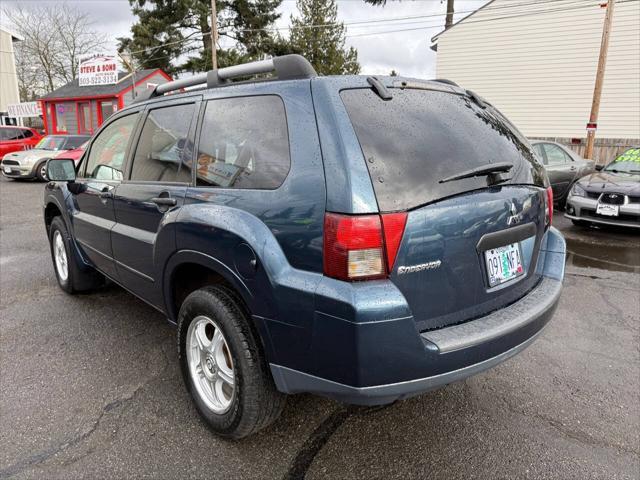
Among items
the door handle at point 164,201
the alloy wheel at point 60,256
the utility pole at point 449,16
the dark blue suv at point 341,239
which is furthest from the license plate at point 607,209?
the utility pole at point 449,16

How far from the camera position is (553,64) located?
17.7 metres

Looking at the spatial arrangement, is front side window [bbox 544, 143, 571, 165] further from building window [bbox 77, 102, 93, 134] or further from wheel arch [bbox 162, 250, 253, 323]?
building window [bbox 77, 102, 93, 134]

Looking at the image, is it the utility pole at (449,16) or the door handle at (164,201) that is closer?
the door handle at (164,201)

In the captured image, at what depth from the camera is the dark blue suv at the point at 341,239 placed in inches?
69.8

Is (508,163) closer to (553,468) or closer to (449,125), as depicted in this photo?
(449,125)

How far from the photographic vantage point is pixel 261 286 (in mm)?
1962

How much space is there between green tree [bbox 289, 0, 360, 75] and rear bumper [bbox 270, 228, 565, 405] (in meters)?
36.6

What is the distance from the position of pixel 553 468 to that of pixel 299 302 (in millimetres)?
1543

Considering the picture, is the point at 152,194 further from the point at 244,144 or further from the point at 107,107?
the point at 107,107

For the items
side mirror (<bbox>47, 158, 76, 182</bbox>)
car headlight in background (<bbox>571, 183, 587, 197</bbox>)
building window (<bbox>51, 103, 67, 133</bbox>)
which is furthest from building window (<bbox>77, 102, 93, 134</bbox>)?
car headlight in background (<bbox>571, 183, 587, 197</bbox>)

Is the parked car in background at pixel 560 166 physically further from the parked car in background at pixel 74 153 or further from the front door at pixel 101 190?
the parked car in background at pixel 74 153

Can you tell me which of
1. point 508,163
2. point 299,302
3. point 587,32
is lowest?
point 299,302

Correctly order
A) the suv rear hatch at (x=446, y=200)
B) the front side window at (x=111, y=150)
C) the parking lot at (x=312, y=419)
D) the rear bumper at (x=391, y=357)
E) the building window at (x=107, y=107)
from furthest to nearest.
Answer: the building window at (x=107, y=107)
the front side window at (x=111, y=150)
the parking lot at (x=312, y=419)
the suv rear hatch at (x=446, y=200)
the rear bumper at (x=391, y=357)

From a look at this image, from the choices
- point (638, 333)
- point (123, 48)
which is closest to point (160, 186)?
point (638, 333)
